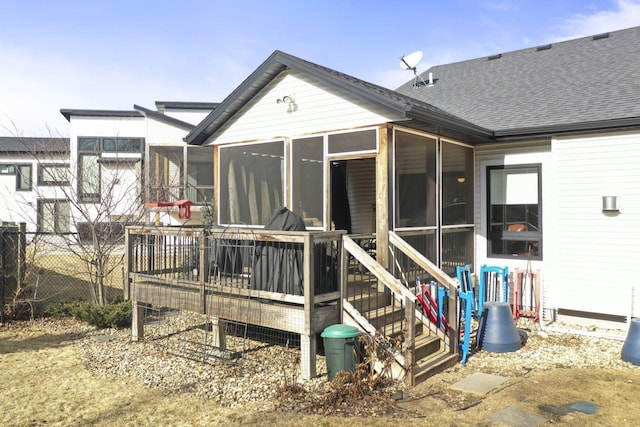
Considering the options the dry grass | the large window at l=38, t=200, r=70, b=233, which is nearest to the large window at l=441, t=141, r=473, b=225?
the dry grass

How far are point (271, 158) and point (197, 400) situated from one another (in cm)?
448

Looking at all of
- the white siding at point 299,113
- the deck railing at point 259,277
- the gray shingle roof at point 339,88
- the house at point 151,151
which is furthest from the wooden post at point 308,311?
the house at point 151,151

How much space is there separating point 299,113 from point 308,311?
144 inches

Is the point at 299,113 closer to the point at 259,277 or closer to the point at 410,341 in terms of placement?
the point at 259,277

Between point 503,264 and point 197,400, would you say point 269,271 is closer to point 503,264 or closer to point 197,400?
point 197,400

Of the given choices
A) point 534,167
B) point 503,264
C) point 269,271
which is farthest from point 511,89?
point 269,271

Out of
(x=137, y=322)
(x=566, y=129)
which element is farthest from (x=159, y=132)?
(x=566, y=129)

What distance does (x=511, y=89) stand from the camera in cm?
1030

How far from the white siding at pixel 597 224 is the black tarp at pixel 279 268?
193 inches

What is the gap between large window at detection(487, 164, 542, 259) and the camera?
8.31 m

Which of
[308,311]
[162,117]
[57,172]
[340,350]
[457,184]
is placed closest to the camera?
[340,350]

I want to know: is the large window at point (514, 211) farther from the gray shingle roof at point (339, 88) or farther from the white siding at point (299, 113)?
the white siding at point (299, 113)

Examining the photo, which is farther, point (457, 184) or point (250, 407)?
point (457, 184)

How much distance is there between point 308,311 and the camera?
5117 mm
